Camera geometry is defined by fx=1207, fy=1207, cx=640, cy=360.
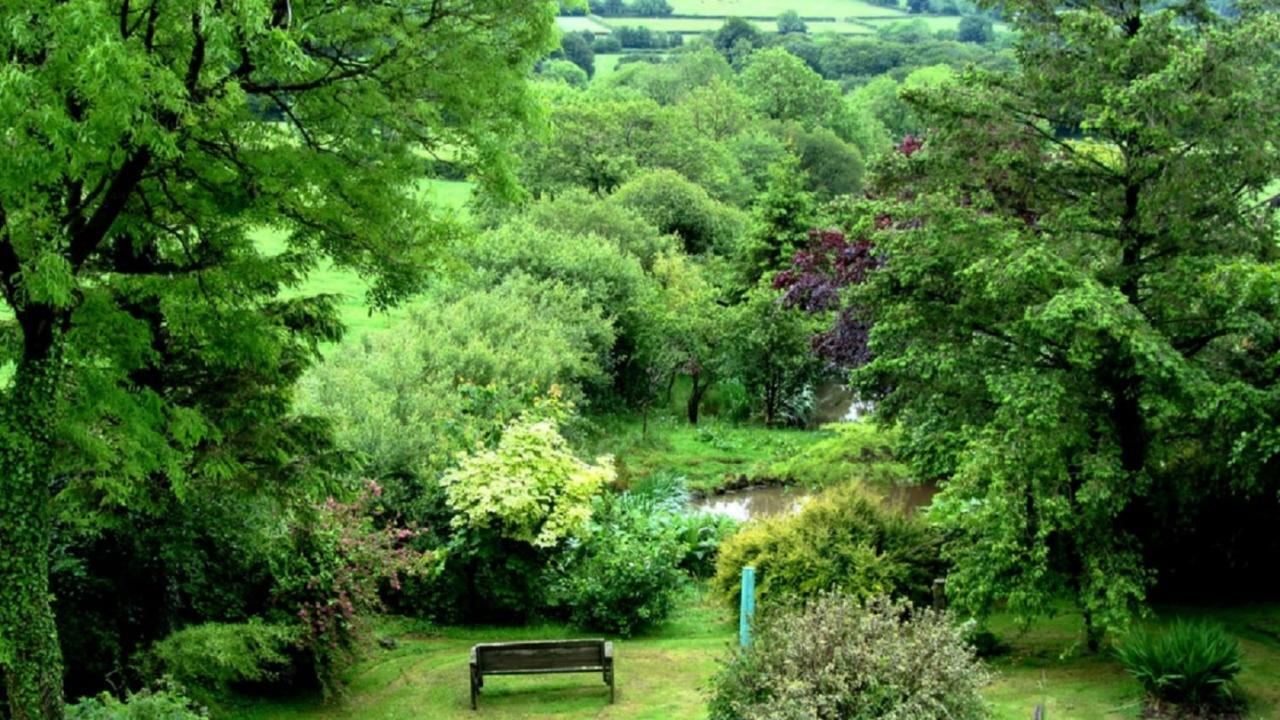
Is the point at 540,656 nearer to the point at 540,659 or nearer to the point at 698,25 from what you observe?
the point at 540,659

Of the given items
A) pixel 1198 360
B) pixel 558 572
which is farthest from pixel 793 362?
pixel 1198 360

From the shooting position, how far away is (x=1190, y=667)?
37.4 ft

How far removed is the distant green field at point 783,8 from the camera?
13012 cm

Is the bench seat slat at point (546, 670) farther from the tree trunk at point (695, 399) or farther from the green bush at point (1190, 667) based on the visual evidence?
the tree trunk at point (695, 399)

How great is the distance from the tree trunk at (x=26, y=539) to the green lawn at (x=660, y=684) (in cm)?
342

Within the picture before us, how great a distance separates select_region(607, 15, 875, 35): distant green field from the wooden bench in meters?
107

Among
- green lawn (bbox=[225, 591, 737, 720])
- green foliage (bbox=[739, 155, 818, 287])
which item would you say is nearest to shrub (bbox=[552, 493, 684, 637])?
green lawn (bbox=[225, 591, 737, 720])

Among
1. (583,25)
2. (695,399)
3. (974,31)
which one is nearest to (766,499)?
(695,399)

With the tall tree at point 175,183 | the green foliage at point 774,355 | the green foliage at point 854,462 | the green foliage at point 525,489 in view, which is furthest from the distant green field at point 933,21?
the tall tree at point 175,183

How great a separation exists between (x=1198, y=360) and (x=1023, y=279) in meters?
2.27

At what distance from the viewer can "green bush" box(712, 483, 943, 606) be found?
1527cm

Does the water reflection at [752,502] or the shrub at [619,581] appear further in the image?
the water reflection at [752,502]

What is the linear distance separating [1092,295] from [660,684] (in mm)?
6502

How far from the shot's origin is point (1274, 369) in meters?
12.8
